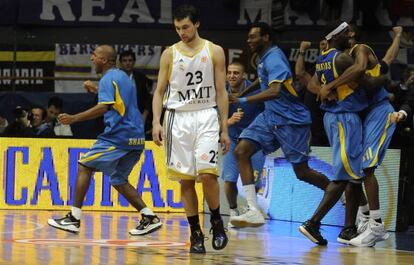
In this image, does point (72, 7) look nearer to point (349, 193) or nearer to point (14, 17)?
point (14, 17)

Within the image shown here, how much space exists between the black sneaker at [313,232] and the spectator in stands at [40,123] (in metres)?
6.12

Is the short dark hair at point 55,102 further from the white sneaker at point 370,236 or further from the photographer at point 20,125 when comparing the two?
the white sneaker at point 370,236

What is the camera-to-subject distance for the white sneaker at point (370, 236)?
1199cm

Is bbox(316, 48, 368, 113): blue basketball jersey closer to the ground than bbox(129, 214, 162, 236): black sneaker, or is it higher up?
higher up

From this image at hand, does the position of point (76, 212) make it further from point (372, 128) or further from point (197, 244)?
point (372, 128)

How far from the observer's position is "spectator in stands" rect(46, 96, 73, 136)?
58.0ft

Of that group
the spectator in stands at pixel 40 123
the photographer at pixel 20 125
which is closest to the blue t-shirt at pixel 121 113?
the photographer at pixel 20 125

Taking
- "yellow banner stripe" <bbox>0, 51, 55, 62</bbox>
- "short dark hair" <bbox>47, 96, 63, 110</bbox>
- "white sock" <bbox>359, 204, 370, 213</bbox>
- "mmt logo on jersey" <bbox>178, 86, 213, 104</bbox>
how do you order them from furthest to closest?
"yellow banner stripe" <bbox>0, 51, 55, 62</bbox>, "short dark hair" <bbox>47, 96, 63, 110</bbox>, "white sock" <bbox>359, 204, 370, 213</bbox>, "mmt logo on jersey" <bbox>178, 86, 213, 104</bbox>

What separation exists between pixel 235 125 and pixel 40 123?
4502mm

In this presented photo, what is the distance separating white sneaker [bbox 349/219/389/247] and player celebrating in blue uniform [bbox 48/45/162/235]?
2.12 meters

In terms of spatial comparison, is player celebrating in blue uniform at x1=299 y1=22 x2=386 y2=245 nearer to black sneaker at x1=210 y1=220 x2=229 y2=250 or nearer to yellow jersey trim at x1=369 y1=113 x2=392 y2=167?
yellow jersey trim at x1=369 y1=113 x2=392 y2=167

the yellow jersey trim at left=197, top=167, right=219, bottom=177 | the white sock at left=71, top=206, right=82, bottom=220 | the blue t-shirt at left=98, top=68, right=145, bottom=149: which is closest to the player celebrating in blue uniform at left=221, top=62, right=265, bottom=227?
the blue t-shirt at left=98, top=68, right=145, bottom=149

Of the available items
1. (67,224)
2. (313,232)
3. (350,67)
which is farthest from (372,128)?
(67,224)

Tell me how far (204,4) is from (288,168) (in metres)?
5.81
